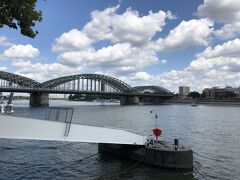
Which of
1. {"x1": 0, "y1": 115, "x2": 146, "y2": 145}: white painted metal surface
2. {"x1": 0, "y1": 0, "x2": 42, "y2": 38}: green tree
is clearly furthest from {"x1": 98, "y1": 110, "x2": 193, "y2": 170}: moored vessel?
{"x1": 0, "y1": 0, "x2": 42, "y2": 38}: green tree

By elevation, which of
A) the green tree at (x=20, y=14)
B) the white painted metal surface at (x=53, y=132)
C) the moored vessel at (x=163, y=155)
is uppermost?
the green tree at (x=20, y=14)

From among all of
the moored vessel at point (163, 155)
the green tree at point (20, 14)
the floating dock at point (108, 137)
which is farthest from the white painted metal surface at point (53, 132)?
the green tree at point (20, 14)

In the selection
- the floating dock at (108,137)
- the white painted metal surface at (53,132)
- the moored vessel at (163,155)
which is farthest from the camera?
the moored vessel at (163,155)

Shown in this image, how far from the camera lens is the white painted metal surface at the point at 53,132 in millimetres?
24016

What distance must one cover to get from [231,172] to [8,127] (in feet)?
61.0

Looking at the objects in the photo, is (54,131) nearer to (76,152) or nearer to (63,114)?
(63,114)

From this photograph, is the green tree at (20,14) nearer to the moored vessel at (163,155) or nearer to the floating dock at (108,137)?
the floating dock at (108,137)

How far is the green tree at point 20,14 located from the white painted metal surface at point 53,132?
A: 26.9ft

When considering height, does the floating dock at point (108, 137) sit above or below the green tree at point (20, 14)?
below

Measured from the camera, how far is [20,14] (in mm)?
17609

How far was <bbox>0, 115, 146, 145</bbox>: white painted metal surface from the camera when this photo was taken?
24.0 metres

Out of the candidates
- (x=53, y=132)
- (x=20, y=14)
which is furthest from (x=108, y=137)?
(x=20, y=14)

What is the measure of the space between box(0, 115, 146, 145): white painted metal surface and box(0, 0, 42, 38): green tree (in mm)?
8209

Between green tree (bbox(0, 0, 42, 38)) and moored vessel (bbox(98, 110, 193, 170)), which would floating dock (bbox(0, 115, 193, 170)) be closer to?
moored vessel (bbox(98, 110, 193, 170))
